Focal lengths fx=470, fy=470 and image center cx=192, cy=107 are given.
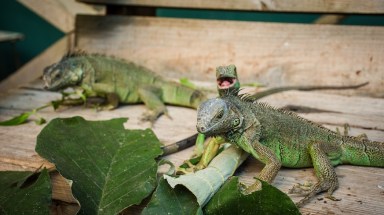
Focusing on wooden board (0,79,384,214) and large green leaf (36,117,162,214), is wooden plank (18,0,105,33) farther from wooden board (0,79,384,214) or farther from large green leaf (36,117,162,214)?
large green leaf (36,117,162,214)

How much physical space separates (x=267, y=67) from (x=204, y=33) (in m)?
0.55

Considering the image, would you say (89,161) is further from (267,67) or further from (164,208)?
(267,67)

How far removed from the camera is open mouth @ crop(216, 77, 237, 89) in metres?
1.96

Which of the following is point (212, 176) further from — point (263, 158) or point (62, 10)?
point (62, 10)

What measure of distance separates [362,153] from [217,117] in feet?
2.26

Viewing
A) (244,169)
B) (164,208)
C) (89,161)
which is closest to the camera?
(164,208)

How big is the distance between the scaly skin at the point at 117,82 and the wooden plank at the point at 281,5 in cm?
52

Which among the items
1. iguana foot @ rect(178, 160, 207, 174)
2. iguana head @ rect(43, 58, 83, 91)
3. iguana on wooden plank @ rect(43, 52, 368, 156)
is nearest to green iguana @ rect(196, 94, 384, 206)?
iguana foot @ rect(178, 160, 207, 174)

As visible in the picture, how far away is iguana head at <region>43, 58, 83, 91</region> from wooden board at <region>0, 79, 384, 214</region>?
176mm

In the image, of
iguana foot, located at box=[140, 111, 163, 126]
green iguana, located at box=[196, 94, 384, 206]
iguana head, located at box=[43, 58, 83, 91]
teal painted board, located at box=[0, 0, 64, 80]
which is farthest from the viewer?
teal painted board, located at box=[0, 0, 64, 80]

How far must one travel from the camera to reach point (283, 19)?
163 inches

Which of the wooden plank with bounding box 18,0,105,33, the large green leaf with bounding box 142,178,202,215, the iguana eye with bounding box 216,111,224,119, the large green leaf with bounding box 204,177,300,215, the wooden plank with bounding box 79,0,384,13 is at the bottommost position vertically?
the large green leaf with bounding box 142,178,202,215

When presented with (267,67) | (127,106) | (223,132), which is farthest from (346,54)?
(223,132)

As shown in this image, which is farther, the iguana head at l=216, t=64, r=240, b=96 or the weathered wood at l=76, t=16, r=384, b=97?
the weathered wood at l=76, t=16, r=384, b=97
